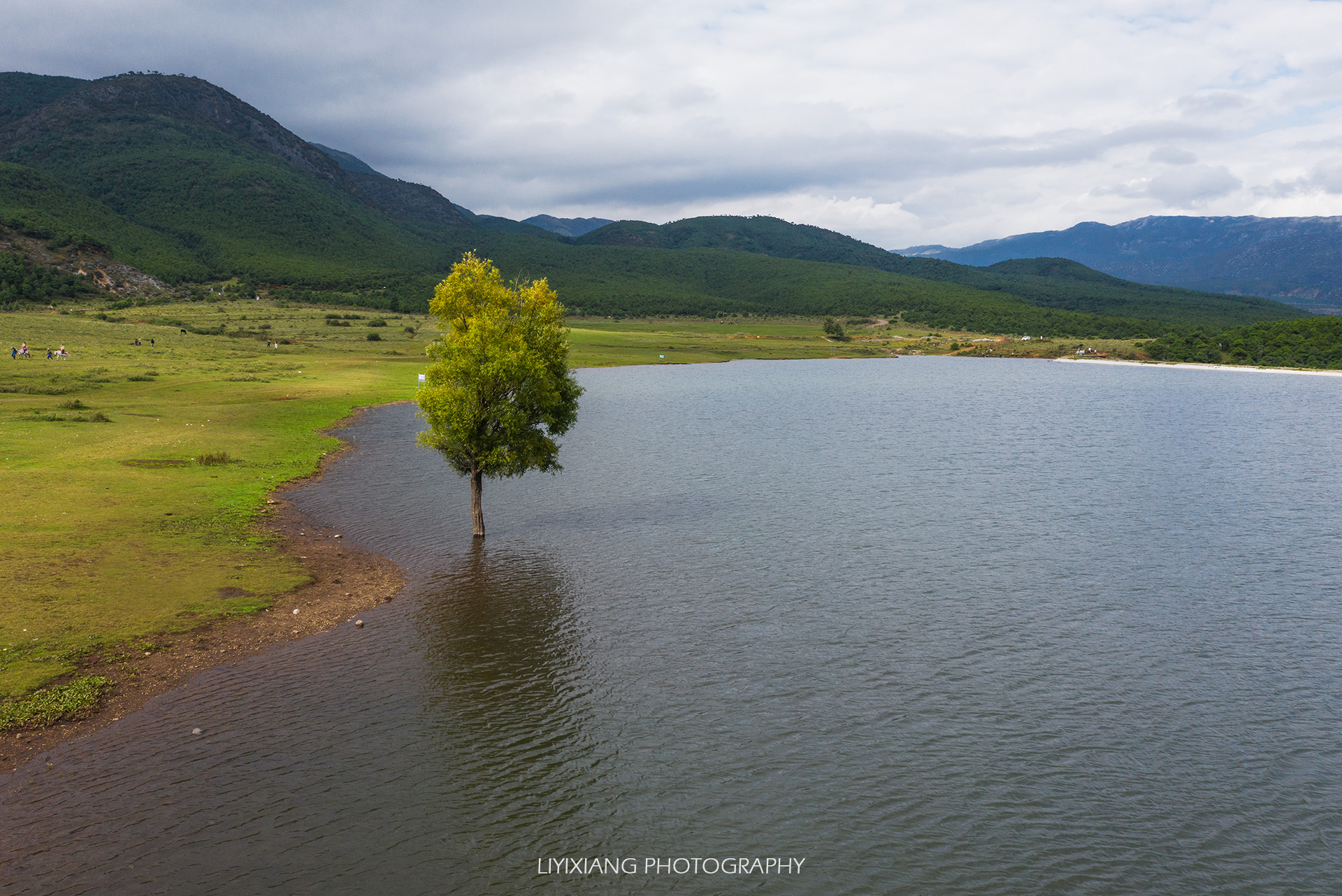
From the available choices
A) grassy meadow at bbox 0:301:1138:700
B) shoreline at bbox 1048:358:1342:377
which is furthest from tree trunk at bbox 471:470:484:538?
shoreline at bbox 1048:358:1342:377

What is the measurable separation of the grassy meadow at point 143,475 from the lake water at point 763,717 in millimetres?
4823

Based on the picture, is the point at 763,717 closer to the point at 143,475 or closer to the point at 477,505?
the point at 477,505

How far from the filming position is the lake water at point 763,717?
54.9 ft

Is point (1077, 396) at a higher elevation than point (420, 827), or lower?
higher

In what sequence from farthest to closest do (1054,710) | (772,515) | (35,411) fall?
(35,411) < (772,515) < (1054,710)

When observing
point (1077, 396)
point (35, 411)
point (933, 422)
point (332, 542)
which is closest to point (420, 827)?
point (332, 542)

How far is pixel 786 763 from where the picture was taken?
20.5 meters

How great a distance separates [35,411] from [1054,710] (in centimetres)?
7288

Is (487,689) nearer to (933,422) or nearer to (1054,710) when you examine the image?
(1054,710)

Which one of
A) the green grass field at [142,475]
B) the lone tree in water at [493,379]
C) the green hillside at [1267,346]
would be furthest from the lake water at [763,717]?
the green hillside at [1267,346]

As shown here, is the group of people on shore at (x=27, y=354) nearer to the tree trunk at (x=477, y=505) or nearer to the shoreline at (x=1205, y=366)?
the tree trunk at (x=477, y=505)

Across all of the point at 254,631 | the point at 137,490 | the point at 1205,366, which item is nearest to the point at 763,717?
the point at 254,631

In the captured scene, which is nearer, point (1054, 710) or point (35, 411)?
point (1054, 710)

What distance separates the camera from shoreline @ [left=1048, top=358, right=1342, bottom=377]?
157m
